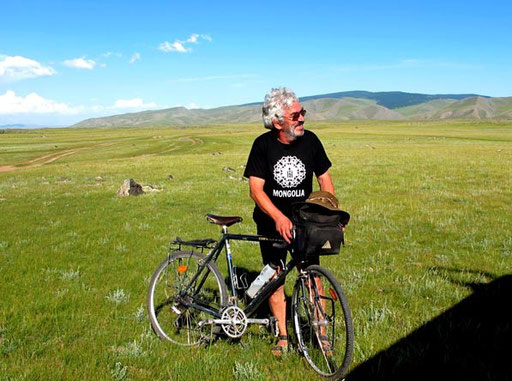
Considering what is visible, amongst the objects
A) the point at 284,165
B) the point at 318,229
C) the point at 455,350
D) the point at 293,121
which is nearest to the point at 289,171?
the point at 284,165

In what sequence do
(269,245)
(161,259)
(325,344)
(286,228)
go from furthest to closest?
(161,259) → (269,245) → (325,344) → (286,228)

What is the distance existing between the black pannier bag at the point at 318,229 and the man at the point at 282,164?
0.29m

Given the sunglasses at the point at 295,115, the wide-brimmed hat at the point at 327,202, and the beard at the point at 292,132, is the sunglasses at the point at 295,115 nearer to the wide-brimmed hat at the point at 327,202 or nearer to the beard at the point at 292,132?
the beard at the point at 292,132

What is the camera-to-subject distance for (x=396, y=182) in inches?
869

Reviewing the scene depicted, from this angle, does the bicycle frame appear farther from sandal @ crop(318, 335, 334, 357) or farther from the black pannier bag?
sandal @ crop(318, 335, 334, 357)

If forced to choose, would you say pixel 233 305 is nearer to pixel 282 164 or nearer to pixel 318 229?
pixel 318 229

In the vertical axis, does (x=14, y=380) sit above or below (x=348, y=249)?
above

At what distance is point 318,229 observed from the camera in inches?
166

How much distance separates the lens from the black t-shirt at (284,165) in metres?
4.94

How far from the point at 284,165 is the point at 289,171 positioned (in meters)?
0.10

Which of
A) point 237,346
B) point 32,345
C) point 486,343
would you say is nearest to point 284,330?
point 237,346

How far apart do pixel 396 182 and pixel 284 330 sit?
61.0 ft

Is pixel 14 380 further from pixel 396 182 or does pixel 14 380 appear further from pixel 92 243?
pixel 396 182

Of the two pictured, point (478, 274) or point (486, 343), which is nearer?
point (486, 343)
